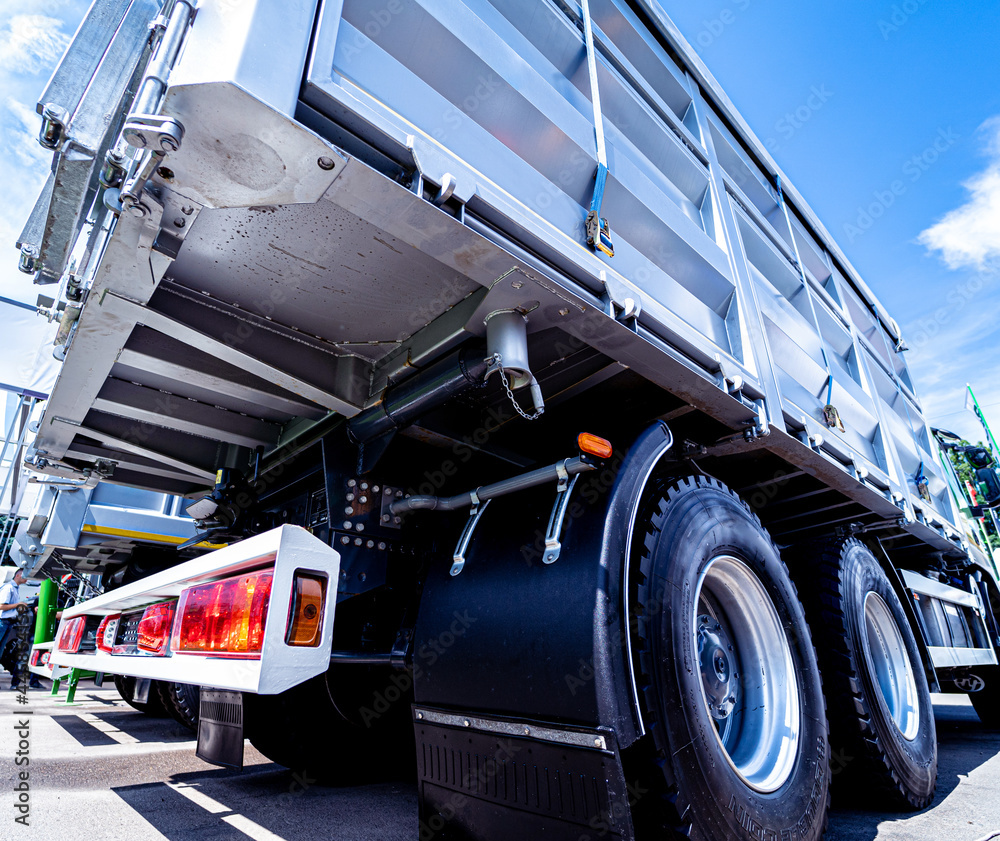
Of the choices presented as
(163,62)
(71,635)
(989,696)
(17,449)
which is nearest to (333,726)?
(71,635)

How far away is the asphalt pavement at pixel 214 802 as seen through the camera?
6.37ft

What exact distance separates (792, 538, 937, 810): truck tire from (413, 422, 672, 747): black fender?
1359 mm

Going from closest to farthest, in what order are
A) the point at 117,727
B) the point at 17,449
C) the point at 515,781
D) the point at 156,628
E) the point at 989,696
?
the point at 515,781 < the point at 156,628 < the point at 17,449 < the point at 117,727 < the point at 989,696

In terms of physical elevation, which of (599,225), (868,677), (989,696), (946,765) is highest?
(599,225)

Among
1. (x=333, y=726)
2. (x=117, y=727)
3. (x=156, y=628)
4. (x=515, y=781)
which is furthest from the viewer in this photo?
(x=117, y=727)

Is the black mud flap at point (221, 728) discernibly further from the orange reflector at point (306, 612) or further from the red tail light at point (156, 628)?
the orange reflector at point (306, 612)

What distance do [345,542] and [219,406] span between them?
0.92 m

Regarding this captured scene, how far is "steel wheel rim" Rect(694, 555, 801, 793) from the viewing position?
5.95 ft

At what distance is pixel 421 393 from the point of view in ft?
5.73

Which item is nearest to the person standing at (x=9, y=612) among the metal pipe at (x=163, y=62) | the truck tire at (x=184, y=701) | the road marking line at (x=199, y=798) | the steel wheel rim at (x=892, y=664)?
the truck tire at (x=184, y=701)

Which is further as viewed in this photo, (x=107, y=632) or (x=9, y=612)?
(x=9, y=612)

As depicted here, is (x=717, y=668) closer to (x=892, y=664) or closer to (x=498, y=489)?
(x=498, y=489)

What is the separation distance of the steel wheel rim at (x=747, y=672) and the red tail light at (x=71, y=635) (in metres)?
2.37

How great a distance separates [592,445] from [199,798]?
2.24 m
